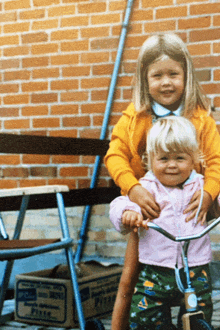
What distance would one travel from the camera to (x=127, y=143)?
1.84m

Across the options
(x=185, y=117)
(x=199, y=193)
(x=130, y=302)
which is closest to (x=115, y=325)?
(x=130, y=302)

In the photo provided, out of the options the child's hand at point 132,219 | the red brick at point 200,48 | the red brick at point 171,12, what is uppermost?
the red brick at point 171,12

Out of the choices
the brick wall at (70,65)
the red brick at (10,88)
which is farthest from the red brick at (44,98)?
the red brick at (10,88)

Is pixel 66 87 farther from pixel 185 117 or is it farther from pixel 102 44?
pixel 185 117

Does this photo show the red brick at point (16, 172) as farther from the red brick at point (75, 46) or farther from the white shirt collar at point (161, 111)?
the white shirt collar at point (161, 111)

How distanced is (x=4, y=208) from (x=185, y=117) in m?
0.97

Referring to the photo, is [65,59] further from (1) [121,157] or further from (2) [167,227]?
(2) [167,227]

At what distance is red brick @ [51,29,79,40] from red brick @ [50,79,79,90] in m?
0.22

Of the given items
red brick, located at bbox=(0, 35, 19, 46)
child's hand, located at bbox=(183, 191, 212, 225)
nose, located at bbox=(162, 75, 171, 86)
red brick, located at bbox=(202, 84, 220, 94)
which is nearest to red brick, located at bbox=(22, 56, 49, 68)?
red brick, located at bbox=(0, 35, 19, 46)

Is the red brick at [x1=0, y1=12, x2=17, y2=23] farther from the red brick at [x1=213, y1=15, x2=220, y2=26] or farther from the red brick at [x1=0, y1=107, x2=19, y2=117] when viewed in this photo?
the red brick at [x1=213, y1=15, x2=220, y2=26]

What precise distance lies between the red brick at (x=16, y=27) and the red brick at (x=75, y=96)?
399 mm

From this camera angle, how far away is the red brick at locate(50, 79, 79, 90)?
2.76 meters

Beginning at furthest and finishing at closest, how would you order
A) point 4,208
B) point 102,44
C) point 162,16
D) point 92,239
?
point 92,239, point 102,44, point 162,16, point 4,208

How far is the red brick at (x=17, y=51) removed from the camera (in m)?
2.78
